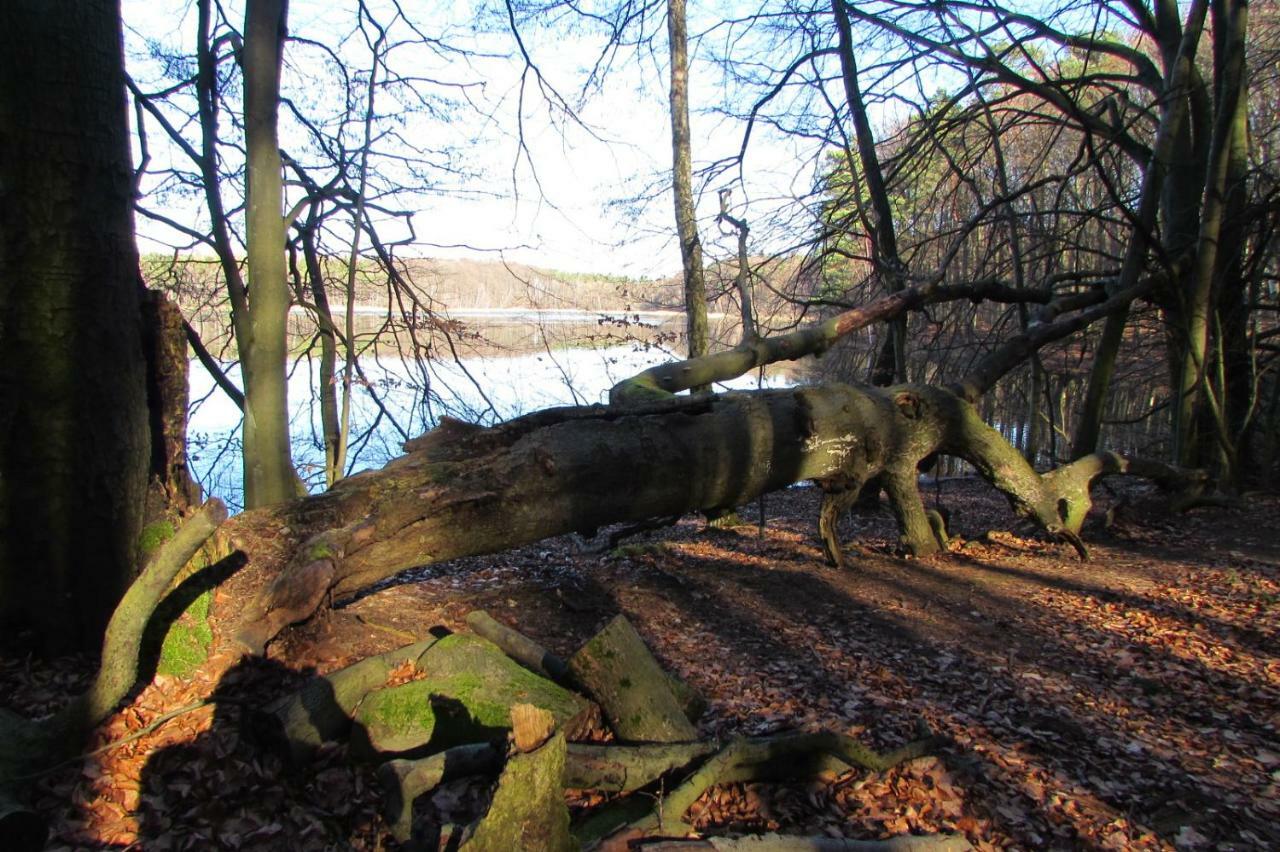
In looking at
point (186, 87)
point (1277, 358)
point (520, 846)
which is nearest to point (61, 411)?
point (520, 846)

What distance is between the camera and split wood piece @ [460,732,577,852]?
2.11 m

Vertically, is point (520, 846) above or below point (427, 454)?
below

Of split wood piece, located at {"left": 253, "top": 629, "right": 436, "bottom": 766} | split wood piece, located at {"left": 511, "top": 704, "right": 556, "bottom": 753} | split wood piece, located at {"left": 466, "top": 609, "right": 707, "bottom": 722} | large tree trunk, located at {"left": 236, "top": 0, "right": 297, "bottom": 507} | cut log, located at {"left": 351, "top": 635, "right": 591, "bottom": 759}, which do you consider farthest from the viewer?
large tree trunk, located at {"left": 236, "top": 0, "right": 297, "bottom": 507}

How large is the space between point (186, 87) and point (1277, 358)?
13.3 meters

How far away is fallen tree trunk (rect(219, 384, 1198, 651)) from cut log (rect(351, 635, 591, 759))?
1.99 feet

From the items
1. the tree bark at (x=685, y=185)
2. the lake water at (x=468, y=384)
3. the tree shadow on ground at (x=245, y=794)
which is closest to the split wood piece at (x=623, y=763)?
the tree shadow on ground at (x=245, y=794)

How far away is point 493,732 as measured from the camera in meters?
2.94

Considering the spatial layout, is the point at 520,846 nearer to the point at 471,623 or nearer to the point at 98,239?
the point at 471,623

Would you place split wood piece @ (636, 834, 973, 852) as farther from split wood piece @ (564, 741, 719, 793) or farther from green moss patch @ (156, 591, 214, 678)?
green moss patch @ (156, 591, 214, 678)

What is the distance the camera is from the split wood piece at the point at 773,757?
2680 millimetres

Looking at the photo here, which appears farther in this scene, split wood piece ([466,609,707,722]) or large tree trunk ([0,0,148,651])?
split wood piece ([466,609,707,722])

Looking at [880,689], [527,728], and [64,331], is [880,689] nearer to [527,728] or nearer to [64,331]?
[527,728]

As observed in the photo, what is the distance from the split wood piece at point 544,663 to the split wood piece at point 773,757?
49 centimetres

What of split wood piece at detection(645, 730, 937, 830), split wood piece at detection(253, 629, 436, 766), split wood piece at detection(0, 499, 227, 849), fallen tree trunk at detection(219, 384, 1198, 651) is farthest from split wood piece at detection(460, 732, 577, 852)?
fallen tree trunk at detection(219, 384, 1198, 651)
